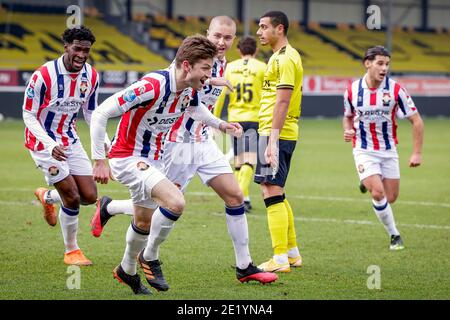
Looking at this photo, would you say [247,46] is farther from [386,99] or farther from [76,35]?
[76,35]

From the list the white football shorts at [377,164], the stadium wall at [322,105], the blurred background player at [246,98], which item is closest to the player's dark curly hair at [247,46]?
the blurred background player at [246,98]

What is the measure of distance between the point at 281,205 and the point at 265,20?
168 centimetres

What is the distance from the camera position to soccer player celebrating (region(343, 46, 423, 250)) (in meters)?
9.25

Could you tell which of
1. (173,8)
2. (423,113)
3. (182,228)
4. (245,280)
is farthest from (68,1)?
(245,280)

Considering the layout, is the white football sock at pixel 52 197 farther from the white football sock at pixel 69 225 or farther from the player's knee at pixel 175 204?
the player's knee at pixel 175 204

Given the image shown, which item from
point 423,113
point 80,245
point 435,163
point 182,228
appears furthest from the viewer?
point 423,113

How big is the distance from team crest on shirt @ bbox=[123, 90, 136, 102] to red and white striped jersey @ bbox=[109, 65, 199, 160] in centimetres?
7

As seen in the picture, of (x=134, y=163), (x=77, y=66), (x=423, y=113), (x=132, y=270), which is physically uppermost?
(x=77, y=66)

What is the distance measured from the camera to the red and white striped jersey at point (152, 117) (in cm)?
638

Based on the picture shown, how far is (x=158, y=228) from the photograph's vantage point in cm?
673

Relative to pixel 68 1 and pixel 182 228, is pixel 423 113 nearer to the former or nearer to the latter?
pixel 68 1

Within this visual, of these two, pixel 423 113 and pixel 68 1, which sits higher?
pixel 68 1

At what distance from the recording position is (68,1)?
35.8 m

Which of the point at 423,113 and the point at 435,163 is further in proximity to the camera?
the point at 423,113
